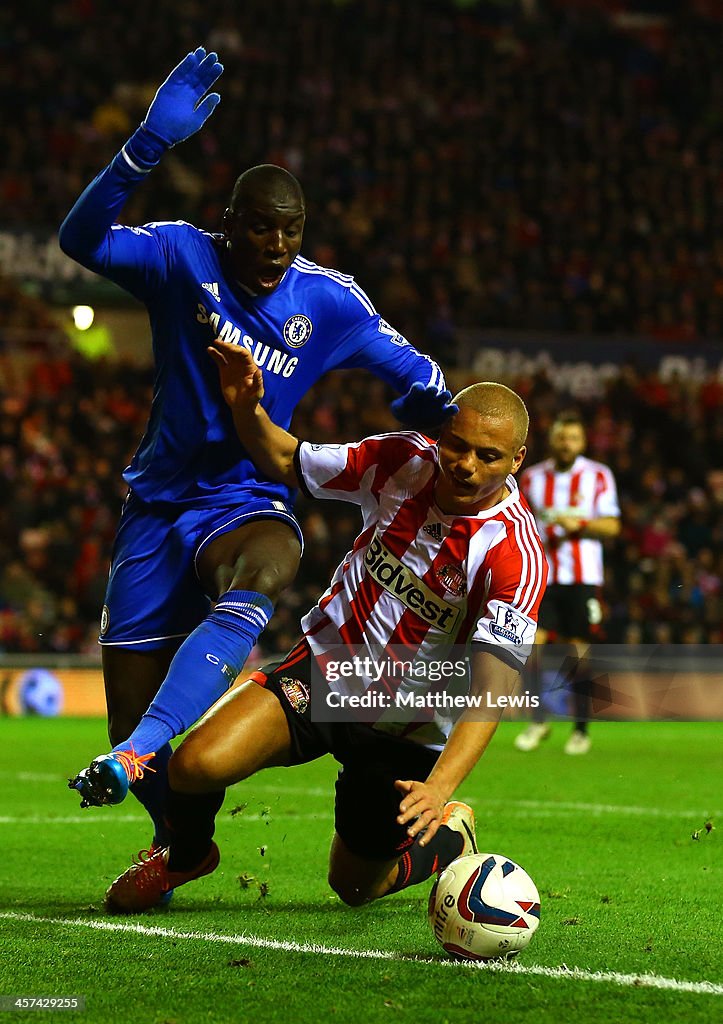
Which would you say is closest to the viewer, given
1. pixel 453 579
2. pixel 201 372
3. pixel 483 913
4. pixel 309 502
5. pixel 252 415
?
pixel 483 913

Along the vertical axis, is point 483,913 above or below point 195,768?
below

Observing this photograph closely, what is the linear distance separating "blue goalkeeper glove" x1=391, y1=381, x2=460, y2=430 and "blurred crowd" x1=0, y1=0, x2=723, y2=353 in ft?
49.0

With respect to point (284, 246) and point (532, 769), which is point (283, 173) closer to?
point (284, 246)

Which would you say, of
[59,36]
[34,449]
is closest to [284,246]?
[34,449]

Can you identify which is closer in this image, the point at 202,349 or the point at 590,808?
the point at 202,349

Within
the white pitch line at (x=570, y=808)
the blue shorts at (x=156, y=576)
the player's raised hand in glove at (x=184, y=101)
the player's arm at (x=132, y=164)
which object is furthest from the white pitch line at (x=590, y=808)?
the player's raised hand in glove at (x=184, y=101)

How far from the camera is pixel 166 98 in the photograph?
4824mm

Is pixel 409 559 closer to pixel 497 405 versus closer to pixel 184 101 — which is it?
pixel 497 405

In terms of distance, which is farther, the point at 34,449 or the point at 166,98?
the point at 34,449

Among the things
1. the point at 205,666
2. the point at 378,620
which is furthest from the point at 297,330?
the point at 205,666

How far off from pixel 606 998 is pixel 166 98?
10.1ft

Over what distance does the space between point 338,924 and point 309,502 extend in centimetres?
1163

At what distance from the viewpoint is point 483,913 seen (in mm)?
4145

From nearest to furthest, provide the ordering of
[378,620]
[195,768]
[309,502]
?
1. [195,768]
2. [378,620]
3. [309,502]
